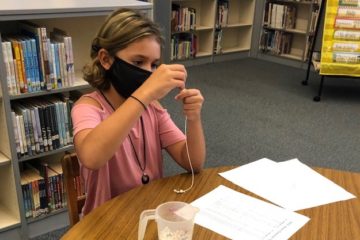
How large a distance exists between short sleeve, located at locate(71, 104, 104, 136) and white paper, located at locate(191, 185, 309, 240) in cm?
39

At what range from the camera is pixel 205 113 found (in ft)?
12.5

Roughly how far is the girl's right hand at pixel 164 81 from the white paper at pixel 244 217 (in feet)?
1.04

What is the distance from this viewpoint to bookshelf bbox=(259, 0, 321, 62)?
529cm

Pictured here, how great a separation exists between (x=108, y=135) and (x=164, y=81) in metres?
0.21

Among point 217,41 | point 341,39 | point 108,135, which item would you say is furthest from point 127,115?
point 217,41

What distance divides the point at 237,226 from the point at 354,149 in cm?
248

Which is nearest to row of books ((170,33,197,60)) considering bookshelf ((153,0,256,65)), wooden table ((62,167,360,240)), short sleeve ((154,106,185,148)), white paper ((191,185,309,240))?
bookshelf ((153,0,256,65))

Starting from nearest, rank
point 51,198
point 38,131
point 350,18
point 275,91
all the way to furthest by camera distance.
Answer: point 38,131 → point 51,198 → point 350,18 → point 275,91

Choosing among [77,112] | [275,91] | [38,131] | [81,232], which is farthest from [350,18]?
[81,232]

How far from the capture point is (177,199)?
43.7 inches

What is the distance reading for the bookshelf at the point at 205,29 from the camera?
16.4ft

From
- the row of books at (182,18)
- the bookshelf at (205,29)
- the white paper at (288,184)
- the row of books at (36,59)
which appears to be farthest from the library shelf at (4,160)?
the row of books at (182,18)

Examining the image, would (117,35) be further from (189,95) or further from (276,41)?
A: (276,41)

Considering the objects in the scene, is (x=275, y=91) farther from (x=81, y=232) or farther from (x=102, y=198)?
(x=81, y=232)
